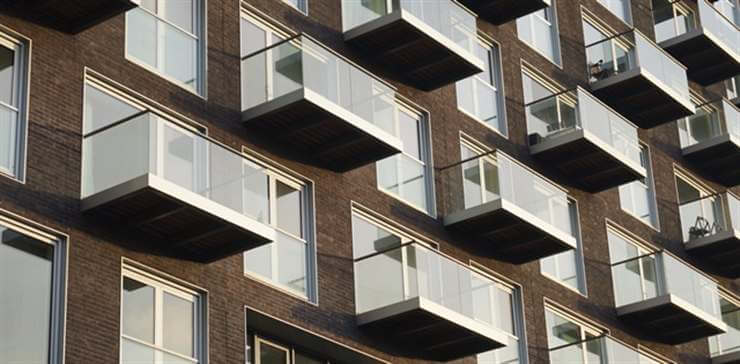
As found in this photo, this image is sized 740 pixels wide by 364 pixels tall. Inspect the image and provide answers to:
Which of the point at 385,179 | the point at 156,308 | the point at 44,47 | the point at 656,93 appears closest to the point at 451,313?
the point at 385,179

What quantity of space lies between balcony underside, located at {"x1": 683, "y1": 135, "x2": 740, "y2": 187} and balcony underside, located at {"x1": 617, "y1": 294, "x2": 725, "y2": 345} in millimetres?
5696

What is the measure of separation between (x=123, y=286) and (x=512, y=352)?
9738 mm

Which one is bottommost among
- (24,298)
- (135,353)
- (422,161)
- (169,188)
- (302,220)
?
(135,353)

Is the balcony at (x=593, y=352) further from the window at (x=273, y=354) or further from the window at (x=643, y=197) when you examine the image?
the window at (x=273, y=354)

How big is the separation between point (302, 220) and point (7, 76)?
606 cm

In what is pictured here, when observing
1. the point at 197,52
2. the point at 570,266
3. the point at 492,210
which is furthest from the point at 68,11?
the point at 570,266

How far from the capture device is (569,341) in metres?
31.2

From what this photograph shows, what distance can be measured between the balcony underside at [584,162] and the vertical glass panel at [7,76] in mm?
13426

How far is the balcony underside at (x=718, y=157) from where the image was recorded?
38281 millimetres

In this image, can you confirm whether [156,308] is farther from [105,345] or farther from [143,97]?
[143,97]

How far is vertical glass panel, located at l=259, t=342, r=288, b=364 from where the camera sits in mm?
24391

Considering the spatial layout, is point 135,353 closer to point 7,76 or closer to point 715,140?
point 7,76

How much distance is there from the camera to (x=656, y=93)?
35938mm

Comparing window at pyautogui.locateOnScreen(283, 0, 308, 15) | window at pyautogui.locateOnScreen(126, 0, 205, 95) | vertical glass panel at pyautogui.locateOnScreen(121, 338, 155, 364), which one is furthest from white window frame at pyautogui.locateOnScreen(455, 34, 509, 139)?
vertical glass panel at pyautogui.locateOnScreen(121, 338, 155, 364)
